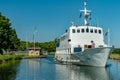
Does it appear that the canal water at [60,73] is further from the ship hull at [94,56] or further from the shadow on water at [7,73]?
the ship hull at [94,56]

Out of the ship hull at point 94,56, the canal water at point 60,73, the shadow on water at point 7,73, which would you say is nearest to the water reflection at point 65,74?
the canal water at point 60,73

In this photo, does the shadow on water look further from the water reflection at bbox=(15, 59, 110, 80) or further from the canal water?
the water reflection at bbox=(15, 59, 110, 80)

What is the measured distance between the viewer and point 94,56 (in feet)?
167

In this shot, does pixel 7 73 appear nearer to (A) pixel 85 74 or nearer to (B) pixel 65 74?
(B) pixel 65 74

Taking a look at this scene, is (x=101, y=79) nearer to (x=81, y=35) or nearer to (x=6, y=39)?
(x=81, y=35)

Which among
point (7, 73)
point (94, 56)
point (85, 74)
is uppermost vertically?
point (94, 56)

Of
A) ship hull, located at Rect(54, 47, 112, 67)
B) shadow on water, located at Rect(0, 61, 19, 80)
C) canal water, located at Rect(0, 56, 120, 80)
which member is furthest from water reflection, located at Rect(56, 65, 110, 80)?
shadow on water, located at Rect(0, 61, 19, 80)

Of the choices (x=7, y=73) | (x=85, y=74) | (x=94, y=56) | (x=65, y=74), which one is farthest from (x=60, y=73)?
(x=94, y=56)

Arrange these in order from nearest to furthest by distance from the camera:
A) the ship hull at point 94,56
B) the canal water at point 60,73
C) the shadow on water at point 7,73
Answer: the shadow on water at point 7,73
the canal water at point 60,73
the ship hull at point 94,56

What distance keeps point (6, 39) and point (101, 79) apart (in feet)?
150

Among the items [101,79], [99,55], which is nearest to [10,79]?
[101,79]

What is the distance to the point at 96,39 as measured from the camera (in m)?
57.8

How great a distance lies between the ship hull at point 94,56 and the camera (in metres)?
49.5

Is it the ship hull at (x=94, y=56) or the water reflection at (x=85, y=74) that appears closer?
the water reflection at (x=85, y=74)
